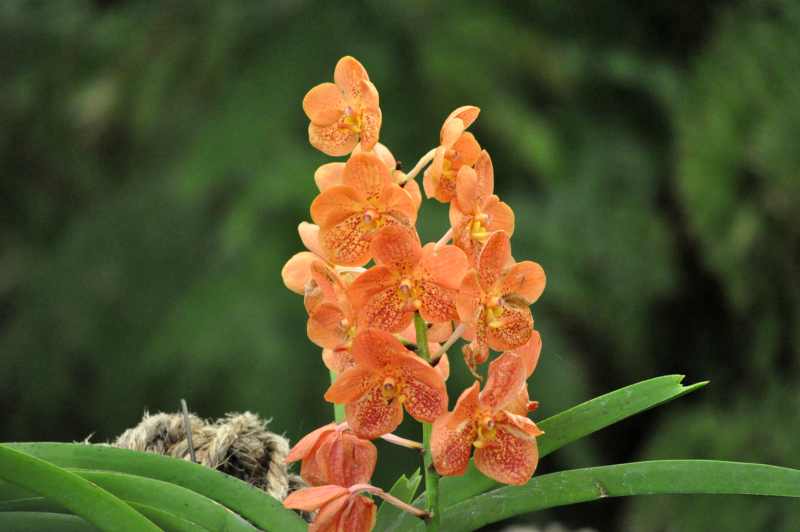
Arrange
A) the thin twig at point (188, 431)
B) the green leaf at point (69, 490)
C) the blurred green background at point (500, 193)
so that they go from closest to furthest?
the green leaf at point (69, 490) < the thin twig at point (188, 431) < the blurred green background at point (500, 193)

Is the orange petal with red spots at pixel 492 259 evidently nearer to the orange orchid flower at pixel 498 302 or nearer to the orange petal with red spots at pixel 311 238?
the orange orchid flower at pixel 498 302

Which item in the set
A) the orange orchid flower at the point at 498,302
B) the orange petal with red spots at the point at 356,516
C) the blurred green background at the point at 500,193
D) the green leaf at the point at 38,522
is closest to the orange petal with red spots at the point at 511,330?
the orange orchid flower at the point at 498,302

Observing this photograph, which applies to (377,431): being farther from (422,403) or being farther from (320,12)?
(320,12)

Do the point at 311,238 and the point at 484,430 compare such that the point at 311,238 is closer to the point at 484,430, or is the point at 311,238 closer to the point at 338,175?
the point at 338,175

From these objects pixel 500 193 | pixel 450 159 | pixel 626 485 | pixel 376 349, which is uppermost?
pixel 500 193

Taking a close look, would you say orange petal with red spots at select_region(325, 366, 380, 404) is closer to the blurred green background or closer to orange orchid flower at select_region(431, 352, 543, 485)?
orange orchid flower at select_region(431, 352, 543, 485)

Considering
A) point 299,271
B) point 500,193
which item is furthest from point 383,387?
point 500,193

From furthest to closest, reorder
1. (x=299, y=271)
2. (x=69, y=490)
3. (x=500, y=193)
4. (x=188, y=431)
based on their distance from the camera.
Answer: (x=500, y=193) → (x=188, y=431) → (x=299, y=271) → (x=69, y=490)
